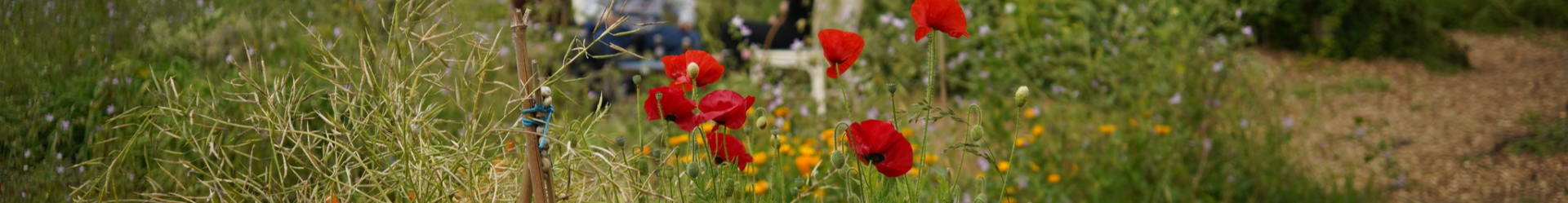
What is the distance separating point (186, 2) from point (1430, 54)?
5126 mm

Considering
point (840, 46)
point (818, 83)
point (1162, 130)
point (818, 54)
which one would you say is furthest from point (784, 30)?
point (840, 46)

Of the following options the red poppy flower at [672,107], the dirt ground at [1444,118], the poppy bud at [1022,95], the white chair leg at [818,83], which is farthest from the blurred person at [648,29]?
the poppy bud at [1022,95]

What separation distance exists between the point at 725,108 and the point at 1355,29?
225 inches

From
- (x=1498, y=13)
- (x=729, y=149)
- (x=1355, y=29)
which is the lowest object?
(x=1355, y=29)

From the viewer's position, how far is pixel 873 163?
40.7 inches

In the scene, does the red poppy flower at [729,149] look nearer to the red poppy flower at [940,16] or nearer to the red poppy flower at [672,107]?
the red poppy flower at [672,107]

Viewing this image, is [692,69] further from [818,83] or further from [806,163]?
[818,83]

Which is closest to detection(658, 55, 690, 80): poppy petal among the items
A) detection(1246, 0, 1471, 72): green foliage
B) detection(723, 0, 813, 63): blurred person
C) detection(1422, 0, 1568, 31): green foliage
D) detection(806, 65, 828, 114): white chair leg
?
detection(806, 65, 828, 114): white chair leg

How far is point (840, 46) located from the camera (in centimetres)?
105

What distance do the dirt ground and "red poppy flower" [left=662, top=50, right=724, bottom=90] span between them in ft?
5.42

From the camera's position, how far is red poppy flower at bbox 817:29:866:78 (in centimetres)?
104

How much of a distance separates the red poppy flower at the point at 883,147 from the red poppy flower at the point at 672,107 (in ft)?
0.47

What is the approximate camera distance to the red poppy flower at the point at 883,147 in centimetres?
101

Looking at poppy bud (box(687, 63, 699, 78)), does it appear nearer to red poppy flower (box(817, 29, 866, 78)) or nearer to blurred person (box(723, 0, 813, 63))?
red poppy flower (box(817, 29, 866, 78))
